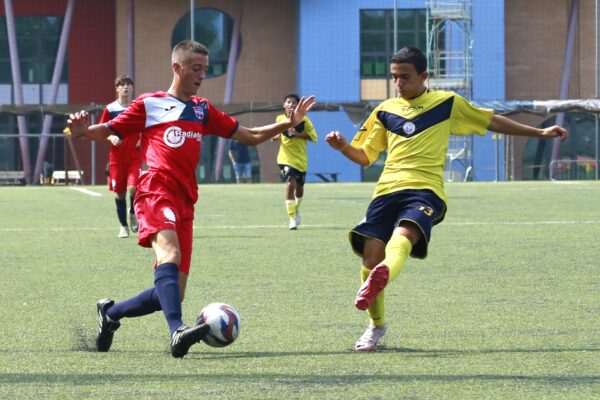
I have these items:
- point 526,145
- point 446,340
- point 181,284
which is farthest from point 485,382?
point 526,145

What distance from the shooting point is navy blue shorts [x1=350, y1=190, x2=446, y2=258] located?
7.31 meters

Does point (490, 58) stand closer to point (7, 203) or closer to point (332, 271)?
point (7, 203)

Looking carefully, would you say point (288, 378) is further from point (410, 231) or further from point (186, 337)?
point (410, 231)

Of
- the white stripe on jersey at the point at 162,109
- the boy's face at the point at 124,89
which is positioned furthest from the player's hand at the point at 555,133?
the boy's face at the point at 124,89

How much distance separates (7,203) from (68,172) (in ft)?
55.2

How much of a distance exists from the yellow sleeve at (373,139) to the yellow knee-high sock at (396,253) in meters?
0.71

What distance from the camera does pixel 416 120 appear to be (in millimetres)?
7664

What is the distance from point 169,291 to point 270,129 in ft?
4.28

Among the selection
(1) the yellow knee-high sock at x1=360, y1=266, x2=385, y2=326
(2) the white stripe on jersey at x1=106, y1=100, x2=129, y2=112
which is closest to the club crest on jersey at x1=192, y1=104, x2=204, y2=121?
(1) the yellow knee-high sock at x1=360, y1=266, x2=385, y2=326

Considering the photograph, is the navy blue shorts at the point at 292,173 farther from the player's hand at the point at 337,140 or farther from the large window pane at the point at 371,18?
the large window pane at the point at 371,18

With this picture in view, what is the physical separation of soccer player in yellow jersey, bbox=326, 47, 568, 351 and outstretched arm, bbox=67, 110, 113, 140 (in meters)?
1.23

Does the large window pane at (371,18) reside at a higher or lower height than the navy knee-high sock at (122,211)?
higher

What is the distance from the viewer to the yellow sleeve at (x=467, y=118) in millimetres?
7809

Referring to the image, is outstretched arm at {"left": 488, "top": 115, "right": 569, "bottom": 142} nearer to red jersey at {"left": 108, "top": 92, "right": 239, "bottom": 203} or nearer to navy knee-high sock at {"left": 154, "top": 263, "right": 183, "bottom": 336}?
red jersey at {"left": 108, "top": 92, "right": 239, "bottom": 203}
